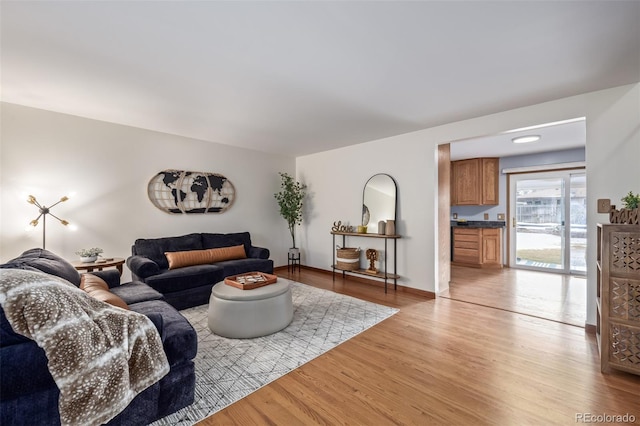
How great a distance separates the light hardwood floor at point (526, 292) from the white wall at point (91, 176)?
14.1 feet

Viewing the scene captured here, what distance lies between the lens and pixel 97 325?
1.38 meters

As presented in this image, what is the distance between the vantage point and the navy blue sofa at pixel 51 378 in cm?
123

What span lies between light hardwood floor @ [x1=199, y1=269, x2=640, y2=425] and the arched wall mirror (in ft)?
6.64

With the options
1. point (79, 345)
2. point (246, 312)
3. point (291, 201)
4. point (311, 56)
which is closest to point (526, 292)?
point (246, 312)

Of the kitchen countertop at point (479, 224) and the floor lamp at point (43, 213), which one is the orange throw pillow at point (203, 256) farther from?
the kitchen countertop at point (479, 224)

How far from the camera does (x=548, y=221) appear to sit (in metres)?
5.63

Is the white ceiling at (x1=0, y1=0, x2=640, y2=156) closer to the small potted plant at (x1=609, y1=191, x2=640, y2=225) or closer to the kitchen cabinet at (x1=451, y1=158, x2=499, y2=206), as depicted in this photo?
the small potted plant at (x1=609, y1=191, x2=640, y2=225)

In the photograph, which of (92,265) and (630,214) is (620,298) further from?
(92,265)

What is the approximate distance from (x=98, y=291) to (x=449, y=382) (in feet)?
8.96

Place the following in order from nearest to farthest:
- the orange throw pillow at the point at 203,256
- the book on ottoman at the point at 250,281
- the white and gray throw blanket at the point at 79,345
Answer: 1. the white and gray throw blanket at the point at 79,345
2. the book on ottoman at the point at 250,281
3. the orange throw pillow at the point at 203,256

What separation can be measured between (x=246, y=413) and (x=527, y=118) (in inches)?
158

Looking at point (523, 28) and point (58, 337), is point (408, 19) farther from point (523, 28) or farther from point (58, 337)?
point (58, 337)

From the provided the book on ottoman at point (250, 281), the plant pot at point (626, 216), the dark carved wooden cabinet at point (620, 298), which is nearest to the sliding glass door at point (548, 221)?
the plant pot at point (626, 216)

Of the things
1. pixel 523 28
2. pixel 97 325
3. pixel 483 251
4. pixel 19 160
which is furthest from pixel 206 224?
pixel 483 251
